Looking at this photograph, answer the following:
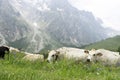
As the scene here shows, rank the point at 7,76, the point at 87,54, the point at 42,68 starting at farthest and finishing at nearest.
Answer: the point at 87,54 → the point at 42,68 → the point at 7,76

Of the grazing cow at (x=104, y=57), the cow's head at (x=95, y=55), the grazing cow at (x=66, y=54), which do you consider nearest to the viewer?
the grazing cow at (x=66, y=54)

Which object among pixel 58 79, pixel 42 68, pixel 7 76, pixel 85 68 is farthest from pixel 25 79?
pixel 85 68

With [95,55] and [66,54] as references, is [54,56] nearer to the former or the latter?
[66,54]

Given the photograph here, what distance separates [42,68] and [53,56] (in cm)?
865

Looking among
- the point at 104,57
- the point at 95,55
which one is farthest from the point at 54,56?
the point at 104,57

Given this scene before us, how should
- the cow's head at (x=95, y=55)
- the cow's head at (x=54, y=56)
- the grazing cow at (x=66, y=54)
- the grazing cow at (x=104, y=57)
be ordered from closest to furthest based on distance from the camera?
the grazing cow at (x=66, y=54) < the cow's head at (x=95, y=55) < the grazing cow at (x=104, y=57) < the cow's head at (x=54, y=56)

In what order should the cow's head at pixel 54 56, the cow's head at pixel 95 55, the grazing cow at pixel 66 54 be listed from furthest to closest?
the cow's head at pixel 54 56 → the cow's head at pixel 95 55 → the grazing cow at pixel 66 54

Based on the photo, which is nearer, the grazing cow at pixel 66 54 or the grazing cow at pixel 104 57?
the grazing cow at pixel 66 54

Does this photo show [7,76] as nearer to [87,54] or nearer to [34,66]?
[34,66]

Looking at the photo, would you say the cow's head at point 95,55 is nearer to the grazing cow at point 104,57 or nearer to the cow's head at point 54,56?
the grazing cow at point 104,57

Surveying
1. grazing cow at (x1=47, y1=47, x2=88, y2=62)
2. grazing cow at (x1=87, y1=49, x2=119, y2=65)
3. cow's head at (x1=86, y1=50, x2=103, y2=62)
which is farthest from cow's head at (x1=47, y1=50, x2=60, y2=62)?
grazing cow at (x1=87, y1=49, x2=119, y2=65)

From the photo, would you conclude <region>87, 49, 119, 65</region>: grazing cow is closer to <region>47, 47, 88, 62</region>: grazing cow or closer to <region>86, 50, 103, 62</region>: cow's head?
<region>86, 50, 103, 62</region>: cow's head

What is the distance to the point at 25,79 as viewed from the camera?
866 centimetres

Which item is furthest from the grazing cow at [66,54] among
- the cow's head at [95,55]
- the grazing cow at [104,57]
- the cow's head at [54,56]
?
the grazing cow at [104,57]
